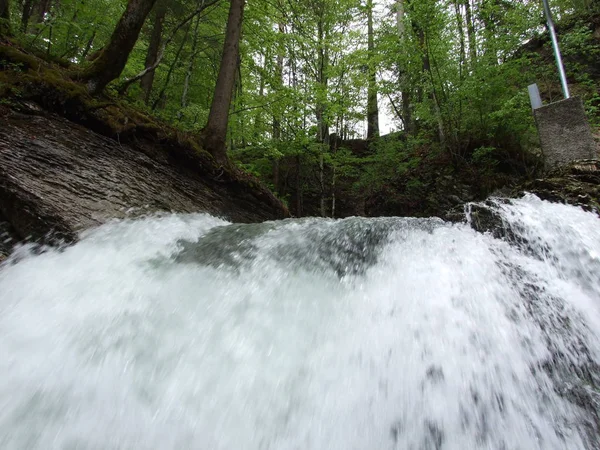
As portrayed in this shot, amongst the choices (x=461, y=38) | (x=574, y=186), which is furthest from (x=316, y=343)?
(x=461, y=38)

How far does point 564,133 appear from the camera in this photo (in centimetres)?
479

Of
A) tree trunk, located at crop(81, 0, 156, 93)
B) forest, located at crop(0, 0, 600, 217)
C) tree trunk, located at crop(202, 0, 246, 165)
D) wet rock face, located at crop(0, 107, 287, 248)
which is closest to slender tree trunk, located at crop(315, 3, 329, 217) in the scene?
forest, located at crop(0, 0, 600, 217)

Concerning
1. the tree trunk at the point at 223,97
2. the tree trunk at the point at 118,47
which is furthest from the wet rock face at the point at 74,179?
the tree trunk at the point at 118,47

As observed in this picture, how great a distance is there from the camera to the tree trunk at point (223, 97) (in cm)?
585

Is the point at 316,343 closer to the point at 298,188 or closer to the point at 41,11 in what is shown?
the point at 298,188

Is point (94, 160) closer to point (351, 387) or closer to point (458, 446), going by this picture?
point (351, 387)

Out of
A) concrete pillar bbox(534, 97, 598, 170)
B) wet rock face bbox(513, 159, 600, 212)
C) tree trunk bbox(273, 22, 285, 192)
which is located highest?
tree trunk bbox(273, 22, 285, 192)

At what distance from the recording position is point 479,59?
730cm

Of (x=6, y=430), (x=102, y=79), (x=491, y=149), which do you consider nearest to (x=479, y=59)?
(x=491, y=149)

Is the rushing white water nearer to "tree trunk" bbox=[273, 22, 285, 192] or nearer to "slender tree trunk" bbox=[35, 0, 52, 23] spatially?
"tree trunk" bbox=[273, 22, 285, 192]

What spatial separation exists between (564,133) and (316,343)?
535 centimetres

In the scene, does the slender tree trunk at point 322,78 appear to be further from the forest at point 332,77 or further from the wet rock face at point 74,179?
the wet rock face at point 74,179

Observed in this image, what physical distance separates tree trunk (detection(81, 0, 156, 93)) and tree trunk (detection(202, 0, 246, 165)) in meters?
1.82

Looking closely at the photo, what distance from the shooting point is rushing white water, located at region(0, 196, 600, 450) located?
160 centimetres
